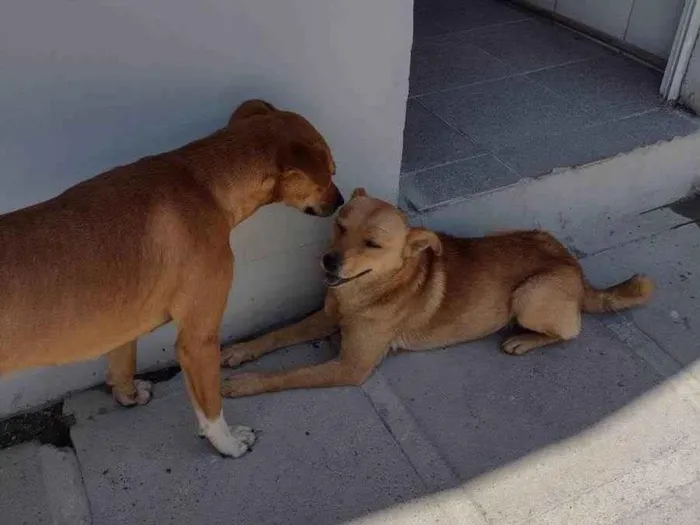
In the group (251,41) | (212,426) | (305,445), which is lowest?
(305,445)

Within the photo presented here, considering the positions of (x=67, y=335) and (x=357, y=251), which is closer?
(x=67, y=335)

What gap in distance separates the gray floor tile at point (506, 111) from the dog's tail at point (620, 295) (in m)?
0.99

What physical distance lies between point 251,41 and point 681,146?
2.62 metres

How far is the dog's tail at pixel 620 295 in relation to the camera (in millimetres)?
3268

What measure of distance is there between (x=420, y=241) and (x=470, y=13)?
11.4 ft

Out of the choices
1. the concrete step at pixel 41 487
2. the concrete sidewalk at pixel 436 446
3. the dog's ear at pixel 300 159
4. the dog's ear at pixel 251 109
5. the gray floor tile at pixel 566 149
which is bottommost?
the concrete step at pixel 41 487

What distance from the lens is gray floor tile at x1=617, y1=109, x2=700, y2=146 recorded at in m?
3.94

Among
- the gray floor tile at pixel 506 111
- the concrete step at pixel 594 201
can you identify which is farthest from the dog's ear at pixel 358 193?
the gray floor tile at pixel 506 111

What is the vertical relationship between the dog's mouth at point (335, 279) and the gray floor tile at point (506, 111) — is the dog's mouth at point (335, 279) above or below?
below

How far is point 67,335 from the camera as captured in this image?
2.07m

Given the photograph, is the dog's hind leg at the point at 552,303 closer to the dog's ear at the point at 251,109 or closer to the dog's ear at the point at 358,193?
the dog's ear at the point at 358,193

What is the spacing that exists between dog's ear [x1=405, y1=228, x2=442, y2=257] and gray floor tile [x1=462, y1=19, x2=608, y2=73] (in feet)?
7.41

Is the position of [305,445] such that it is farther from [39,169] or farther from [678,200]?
[678,200]

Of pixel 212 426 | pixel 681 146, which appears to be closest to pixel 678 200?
pixel 681 146
